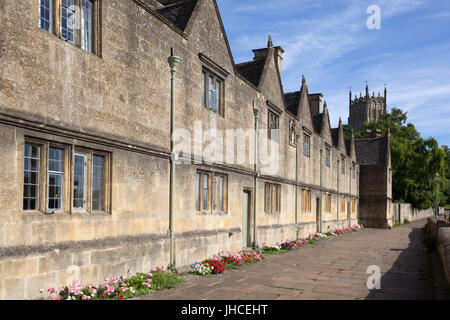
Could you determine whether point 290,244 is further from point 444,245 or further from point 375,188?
point 375,188

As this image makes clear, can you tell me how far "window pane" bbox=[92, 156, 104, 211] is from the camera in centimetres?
834

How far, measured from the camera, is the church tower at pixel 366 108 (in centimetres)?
10425

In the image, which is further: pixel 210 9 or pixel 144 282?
pixel 210 9

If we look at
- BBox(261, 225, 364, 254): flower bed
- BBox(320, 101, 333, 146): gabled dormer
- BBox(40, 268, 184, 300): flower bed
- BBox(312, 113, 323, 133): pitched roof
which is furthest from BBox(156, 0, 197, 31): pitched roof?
BBox(312, 113, 323, 133): pitched roof

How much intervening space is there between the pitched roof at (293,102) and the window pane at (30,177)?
17230mm

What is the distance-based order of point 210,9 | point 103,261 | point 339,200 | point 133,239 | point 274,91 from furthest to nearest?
1. point 339,200
2. point 274,91
3. point 210,9
4. point 133,239
5. point 103,261

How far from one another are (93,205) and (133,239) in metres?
1.29

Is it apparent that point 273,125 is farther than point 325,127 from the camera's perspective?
No

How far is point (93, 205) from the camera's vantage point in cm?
838

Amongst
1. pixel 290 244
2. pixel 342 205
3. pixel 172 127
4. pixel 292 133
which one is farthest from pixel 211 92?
pixel 342 205

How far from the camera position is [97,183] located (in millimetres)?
8422

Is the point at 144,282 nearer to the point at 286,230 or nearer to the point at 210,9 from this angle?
the point at 210,9

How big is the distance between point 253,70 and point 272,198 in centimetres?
561
